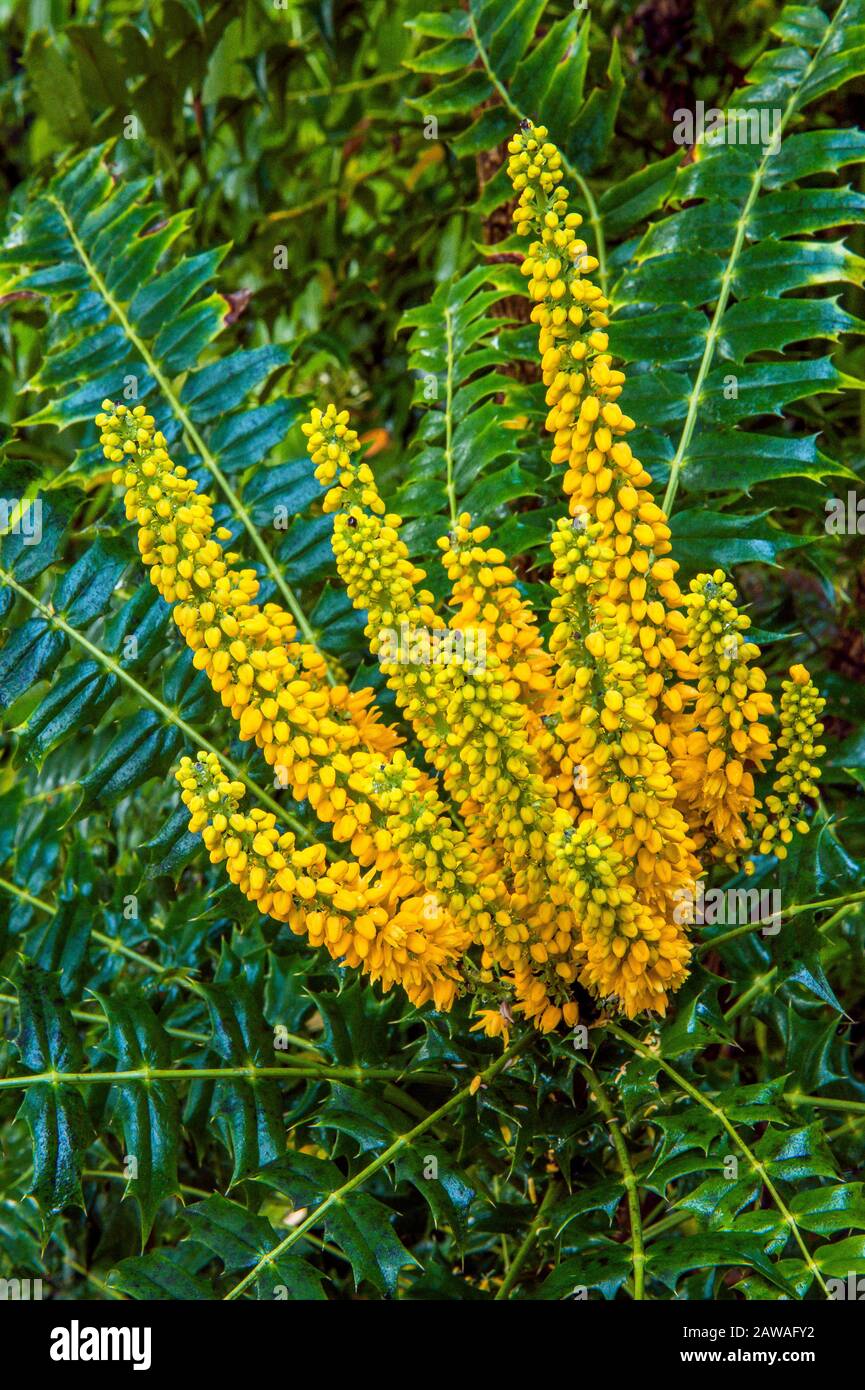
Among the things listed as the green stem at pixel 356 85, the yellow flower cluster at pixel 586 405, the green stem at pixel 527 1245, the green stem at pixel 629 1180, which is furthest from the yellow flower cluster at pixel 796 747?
the green stem at pixel 356 85

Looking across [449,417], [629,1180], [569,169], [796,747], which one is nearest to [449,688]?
[796,747]

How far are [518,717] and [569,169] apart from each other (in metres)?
0.79

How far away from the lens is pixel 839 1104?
1.10 metres

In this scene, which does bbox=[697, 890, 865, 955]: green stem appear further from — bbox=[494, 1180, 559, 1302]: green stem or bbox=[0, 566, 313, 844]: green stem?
bbox=[0, 566, 313, 844]: green stem

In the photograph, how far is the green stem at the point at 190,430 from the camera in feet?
4.42

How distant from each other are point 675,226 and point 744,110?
155 millimetres

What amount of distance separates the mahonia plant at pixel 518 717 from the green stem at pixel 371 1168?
0.10m

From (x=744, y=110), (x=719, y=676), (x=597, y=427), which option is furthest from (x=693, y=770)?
(x=744, y=110)

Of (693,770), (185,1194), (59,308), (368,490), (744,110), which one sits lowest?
(185,1194)

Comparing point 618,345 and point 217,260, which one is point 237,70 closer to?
point 217,260

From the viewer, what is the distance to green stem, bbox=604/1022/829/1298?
89cm

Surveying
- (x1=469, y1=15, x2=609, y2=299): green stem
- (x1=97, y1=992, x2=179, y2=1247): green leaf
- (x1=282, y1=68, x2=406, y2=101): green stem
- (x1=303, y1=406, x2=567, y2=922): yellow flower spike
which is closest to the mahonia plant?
(x1=303, y1=406, x2=567, y2=922): yellow flower spike

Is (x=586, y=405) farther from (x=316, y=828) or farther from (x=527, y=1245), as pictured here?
(x=527, y=1245)

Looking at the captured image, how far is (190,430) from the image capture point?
4.55 feet
